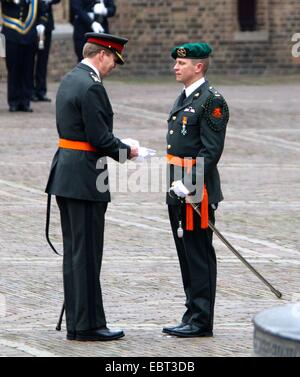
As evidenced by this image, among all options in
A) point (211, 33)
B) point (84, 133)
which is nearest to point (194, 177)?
point (84, 133)

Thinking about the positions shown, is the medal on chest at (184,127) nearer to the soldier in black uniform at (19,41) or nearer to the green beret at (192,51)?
the green beret at (192,51)

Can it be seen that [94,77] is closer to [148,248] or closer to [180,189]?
[180,189]

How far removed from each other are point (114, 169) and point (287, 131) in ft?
14.9

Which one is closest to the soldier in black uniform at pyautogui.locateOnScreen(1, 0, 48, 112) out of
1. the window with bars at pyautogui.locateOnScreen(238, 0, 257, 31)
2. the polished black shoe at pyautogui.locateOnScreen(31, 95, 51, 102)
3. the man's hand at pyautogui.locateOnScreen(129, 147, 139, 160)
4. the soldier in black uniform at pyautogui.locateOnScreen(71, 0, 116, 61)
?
the polished black shoe at pyautogui.locateOnScreen(31, 95, 51, 102)

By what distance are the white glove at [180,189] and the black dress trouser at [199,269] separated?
7.1 inches

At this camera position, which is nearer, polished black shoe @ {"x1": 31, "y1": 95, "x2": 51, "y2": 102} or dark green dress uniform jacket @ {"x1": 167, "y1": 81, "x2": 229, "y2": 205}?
dark green dress uniform jacket @ {"x1": 167, "y1": 81, "x2": 229, "y2": 205}

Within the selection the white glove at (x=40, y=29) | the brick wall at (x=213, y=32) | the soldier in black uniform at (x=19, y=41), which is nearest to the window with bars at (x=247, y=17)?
the brick wall at (x=213, y=32)

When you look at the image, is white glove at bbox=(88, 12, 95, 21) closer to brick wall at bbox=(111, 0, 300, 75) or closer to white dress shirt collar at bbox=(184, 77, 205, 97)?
brick wall at bbox=(111, 0, 300, 75)

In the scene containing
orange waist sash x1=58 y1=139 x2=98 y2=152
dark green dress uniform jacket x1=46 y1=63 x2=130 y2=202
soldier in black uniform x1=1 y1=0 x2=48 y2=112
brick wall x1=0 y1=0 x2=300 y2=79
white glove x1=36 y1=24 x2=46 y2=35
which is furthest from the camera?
brick wall x1=0 y1=0 x2=300 y2=79

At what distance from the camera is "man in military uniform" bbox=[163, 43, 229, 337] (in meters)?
9.29

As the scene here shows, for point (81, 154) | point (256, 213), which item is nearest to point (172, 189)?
point (81, 154)

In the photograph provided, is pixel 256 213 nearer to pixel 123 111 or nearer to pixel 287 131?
pixel 287 131

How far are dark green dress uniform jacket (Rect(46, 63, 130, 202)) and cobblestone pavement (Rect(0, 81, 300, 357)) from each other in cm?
97

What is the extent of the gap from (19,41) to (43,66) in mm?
1662
